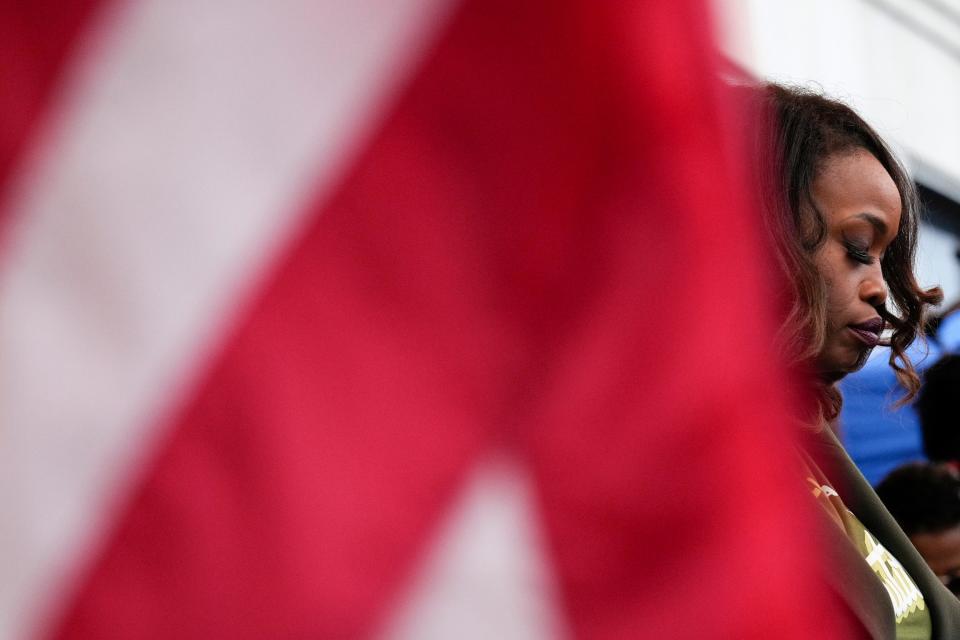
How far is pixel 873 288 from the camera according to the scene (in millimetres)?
1300

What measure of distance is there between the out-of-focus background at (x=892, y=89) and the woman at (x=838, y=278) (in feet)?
6.05

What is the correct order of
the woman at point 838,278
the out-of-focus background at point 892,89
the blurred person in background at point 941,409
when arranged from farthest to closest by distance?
the out-of-focus background at point 892,89
the blurred person in background at point 941,409
the woman at point 838,278

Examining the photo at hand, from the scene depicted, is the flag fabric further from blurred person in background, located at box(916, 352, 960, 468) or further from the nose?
blurred person in background, located at box(916, 352, 960, 468)

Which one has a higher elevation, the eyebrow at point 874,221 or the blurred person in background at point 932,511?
the eyebrow at point 874,221

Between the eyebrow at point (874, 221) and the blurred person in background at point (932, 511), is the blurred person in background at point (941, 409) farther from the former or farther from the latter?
the eyebrow at point (874, 221)

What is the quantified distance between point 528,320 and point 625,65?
0.34ft

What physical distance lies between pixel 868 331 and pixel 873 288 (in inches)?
1.8

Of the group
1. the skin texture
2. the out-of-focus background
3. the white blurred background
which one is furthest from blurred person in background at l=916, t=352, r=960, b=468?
the white blurred background

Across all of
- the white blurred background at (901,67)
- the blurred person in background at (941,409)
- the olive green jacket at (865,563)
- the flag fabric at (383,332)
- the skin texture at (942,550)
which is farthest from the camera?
the white blurred background at (901,67)

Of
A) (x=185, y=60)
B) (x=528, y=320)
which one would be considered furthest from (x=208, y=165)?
(x=528, y=320)

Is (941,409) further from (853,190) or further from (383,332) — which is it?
(383,332)

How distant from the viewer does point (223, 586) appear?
51 centimetres

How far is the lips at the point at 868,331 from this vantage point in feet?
4.21

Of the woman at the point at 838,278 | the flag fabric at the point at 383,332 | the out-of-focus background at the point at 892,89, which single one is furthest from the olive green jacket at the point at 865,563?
the out-of-focus background at the point at 892,89
